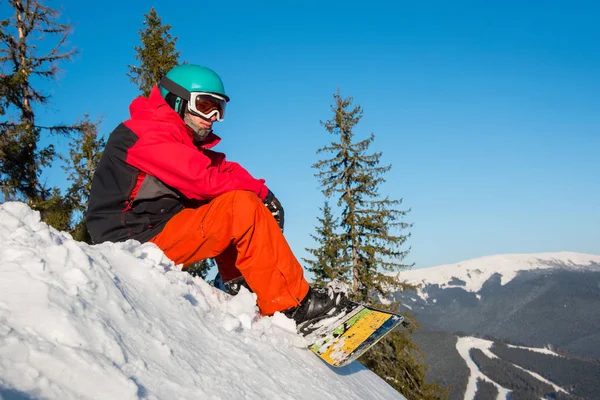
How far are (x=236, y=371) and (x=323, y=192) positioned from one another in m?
17.7

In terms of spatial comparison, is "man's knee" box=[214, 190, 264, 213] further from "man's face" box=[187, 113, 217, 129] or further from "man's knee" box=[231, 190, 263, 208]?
"man's face" box=[187, 113, 217, 129]

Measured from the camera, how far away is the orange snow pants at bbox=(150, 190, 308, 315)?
3316mm

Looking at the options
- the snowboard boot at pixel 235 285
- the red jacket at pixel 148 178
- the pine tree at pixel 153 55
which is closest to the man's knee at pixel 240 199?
the red jacket at pixel 148 178

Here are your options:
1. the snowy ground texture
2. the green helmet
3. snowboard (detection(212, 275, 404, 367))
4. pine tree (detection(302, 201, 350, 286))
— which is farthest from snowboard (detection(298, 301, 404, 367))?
pine tree (detection(302, 201, 350, 286))

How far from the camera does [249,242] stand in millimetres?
3332

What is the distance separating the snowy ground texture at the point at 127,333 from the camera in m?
1.44

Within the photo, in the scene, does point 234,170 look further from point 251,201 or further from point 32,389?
point 32,389

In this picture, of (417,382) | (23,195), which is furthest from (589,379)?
(23,195)

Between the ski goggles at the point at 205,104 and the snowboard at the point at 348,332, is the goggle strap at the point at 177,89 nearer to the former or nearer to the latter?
the ski goggles at the point at 205,104

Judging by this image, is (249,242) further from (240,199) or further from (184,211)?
(184,211)

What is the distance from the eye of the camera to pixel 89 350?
1.58 meters

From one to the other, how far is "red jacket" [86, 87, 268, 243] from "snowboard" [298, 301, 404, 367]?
1401mm

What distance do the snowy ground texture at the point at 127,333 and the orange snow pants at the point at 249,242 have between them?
0.20 metres

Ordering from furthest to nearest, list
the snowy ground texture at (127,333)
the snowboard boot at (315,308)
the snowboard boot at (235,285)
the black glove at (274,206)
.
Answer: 1. the black glove at (274,206)
2. the snowboard boot at (235,285)
3. the snowboard boot at (315,308)
4. the snowy ground texture at (127,333)
